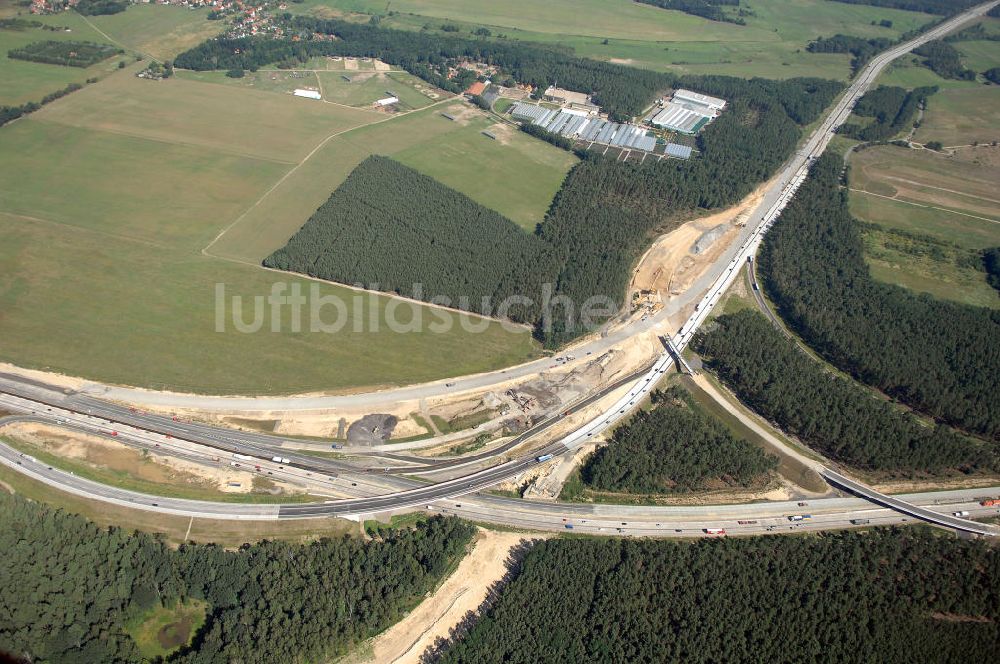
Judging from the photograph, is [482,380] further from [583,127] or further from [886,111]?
[886,111]

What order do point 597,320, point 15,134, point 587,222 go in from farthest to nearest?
point 15,134, point 587,222, point 597,320

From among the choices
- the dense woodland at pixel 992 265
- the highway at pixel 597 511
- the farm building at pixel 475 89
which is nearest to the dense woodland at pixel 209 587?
the highway at pixel 597 511

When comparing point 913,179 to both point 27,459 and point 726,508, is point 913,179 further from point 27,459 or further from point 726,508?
point 27,459

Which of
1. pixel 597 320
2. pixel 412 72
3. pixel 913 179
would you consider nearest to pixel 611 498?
pixel 597 320

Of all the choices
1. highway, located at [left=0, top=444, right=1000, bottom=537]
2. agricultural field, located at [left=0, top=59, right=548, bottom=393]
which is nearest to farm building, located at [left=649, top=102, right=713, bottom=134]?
agricultural field, located at [left=0, top=59, right=548, bottom=393]

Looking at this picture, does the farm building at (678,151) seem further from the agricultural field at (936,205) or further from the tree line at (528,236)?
the agricultural field at (936,205)

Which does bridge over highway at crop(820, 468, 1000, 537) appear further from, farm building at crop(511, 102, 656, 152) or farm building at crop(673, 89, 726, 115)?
farm building at crop(673, 89, 726, 115)
